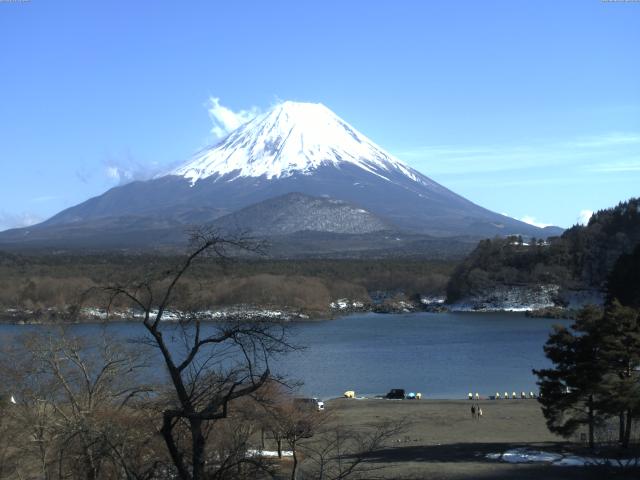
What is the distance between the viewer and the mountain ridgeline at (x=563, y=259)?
53.5m

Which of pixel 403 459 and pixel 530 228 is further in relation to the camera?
pixel 530 228

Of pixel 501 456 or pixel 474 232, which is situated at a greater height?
pixel 474 232

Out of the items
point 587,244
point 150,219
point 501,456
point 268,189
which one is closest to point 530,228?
point 268,189

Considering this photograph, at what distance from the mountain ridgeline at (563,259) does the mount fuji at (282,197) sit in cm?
5768

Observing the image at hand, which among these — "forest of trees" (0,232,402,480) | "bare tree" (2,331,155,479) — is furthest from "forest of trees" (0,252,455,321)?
"forest of trees" (0,232,402,480)

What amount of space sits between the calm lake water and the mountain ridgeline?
11.0 m

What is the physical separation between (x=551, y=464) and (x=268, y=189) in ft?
469

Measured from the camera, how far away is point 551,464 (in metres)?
11.4

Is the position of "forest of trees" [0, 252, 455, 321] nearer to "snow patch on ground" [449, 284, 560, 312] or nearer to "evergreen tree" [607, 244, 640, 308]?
"snow patch on ground" [449, 284, 560, 312]

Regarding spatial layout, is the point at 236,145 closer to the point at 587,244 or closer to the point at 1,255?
the point at 1,255

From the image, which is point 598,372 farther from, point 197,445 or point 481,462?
point 197,445

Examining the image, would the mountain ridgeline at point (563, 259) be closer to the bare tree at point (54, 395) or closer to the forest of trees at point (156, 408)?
the forest of trees at point (156, 408)

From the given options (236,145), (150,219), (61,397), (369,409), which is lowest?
(369,409)

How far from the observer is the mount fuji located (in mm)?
125688
